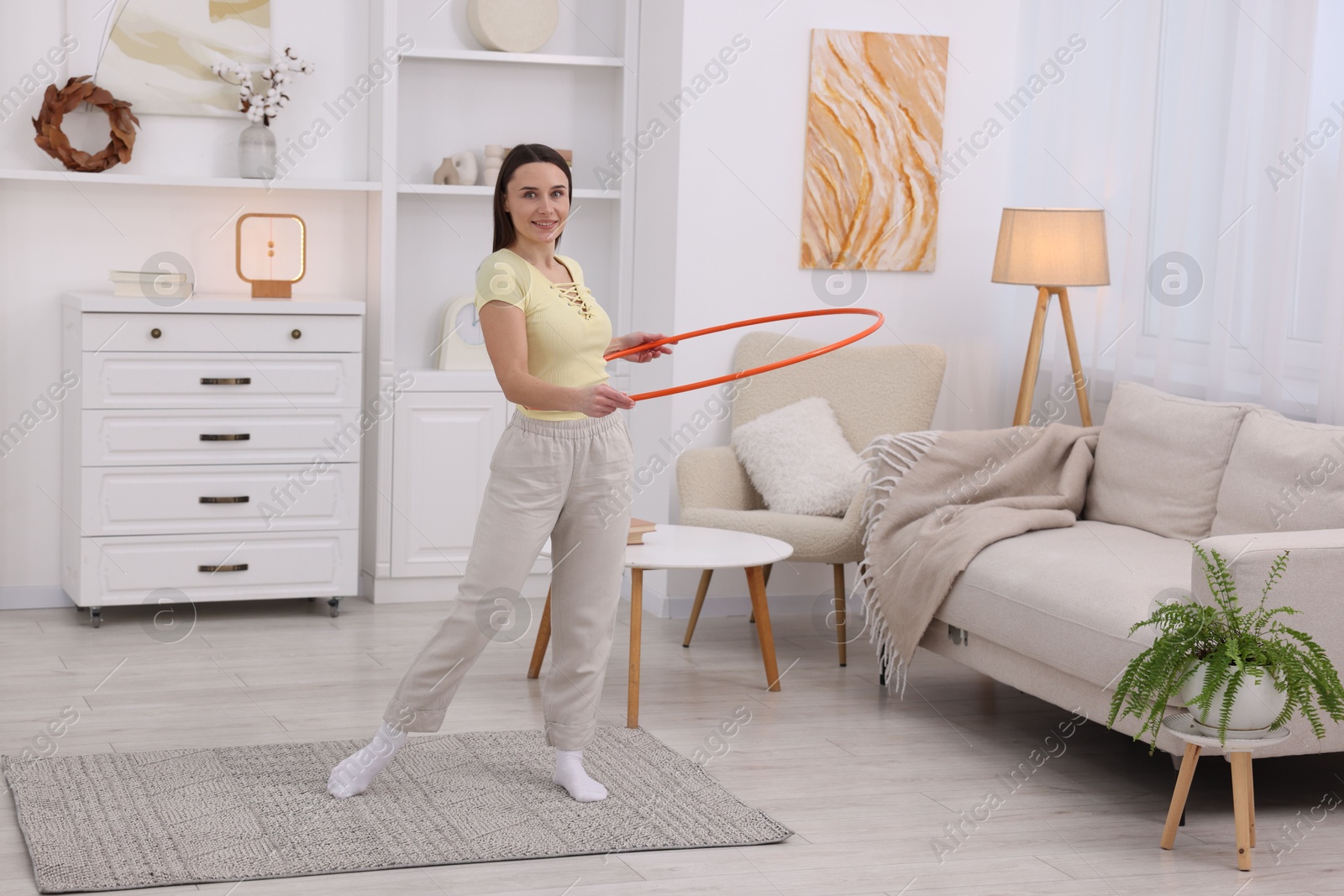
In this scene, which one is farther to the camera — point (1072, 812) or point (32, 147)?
point (32, 147)

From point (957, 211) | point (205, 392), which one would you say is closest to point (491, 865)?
point (205, 392)

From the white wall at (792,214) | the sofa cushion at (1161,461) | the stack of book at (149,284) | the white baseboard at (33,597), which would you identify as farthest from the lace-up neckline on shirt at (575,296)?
the white baseboard at (33,597)

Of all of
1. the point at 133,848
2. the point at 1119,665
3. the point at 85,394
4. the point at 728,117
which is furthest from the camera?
the point at 728,117

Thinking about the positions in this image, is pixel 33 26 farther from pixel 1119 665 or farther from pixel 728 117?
pixel 1119 665

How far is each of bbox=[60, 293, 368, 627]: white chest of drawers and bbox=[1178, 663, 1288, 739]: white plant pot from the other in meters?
2.79

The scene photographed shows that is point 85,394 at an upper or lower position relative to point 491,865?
Answer: upper

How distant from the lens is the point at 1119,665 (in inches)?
120

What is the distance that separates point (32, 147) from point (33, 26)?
374 millimetres

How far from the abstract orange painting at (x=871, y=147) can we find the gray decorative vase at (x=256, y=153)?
175 centimetres

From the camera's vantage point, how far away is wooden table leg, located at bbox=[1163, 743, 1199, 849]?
9.47 ft

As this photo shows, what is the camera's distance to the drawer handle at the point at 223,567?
15.0 ft

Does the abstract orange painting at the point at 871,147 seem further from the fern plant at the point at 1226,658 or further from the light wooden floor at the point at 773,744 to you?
the fern plant at the point at 1226,658

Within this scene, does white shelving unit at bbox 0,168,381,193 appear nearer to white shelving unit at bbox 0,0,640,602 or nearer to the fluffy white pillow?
white shelving unit at bbox 0,0,640,602

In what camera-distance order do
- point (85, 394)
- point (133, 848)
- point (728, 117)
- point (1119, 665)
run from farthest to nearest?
point (728, 117) → point (85, 394) → point (1119, 665) → point (133, 848)
